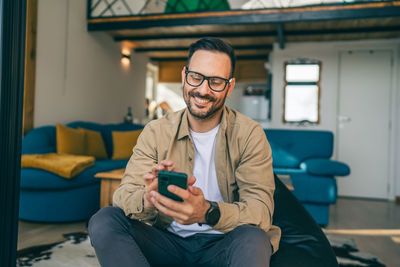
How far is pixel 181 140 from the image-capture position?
1.35 m

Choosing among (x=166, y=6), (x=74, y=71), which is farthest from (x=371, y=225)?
→ (x=74, y=71)

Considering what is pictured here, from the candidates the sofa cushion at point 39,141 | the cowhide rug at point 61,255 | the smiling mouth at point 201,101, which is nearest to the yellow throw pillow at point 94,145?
the sofa cushion at point 39,141

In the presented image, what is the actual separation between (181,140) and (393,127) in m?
4.89

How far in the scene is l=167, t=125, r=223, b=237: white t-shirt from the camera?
125 cm

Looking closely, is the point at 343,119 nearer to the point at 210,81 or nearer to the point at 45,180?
the point at 45,180

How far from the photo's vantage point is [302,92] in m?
5.62

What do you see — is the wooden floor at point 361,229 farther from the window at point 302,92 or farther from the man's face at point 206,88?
the man's face at point 206,88

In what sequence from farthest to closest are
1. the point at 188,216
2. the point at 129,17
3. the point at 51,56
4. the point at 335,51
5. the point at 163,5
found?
the point at 335,51 → the point at 163,5 → the point at 129,17 → the point at 51,56 → the point at 188,216

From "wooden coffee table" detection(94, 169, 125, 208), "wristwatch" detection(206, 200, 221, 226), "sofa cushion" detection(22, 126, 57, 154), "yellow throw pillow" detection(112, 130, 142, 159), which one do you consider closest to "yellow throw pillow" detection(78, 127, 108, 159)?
"yellow throw pillow" detection(112, 130, 142, 159)

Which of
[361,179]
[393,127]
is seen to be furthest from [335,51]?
[361,179]

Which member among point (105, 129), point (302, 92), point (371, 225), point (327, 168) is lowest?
point (371, 225)

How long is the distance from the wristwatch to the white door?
183 inches

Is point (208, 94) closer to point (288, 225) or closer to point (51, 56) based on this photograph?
point (288, 225)

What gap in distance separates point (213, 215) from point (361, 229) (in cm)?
280
